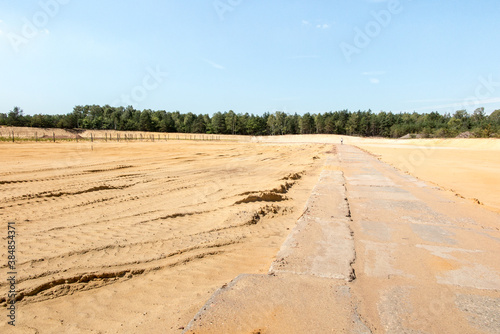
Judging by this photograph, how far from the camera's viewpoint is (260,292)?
2209mm

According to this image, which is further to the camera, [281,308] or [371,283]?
[371,283]

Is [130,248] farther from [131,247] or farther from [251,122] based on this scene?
[251,122]

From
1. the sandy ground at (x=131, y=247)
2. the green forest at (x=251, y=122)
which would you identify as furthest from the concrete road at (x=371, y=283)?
the green forest at (x=251, y=122)

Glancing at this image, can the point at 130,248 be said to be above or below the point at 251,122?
below

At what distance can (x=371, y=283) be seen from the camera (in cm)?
239

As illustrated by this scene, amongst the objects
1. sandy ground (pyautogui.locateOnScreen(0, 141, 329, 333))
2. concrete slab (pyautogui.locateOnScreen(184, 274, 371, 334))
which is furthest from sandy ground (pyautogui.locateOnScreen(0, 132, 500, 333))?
concrete slab (pyautogui.locateOnScreen(184, 274, 371, 334))

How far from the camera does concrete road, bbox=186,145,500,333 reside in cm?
186

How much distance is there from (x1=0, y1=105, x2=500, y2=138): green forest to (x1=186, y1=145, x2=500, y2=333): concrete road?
80.7 meters

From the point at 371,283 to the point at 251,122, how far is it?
10408 centimetres

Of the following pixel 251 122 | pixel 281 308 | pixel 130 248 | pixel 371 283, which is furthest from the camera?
pixel 251 122

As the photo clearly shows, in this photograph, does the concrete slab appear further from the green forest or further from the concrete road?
the green forest

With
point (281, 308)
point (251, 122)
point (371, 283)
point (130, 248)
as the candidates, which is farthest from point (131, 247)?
point (251, 122)

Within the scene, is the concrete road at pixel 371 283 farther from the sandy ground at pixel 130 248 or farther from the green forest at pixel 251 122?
the green forest at pixel 251 122

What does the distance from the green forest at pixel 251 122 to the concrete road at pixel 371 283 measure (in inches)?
3178
